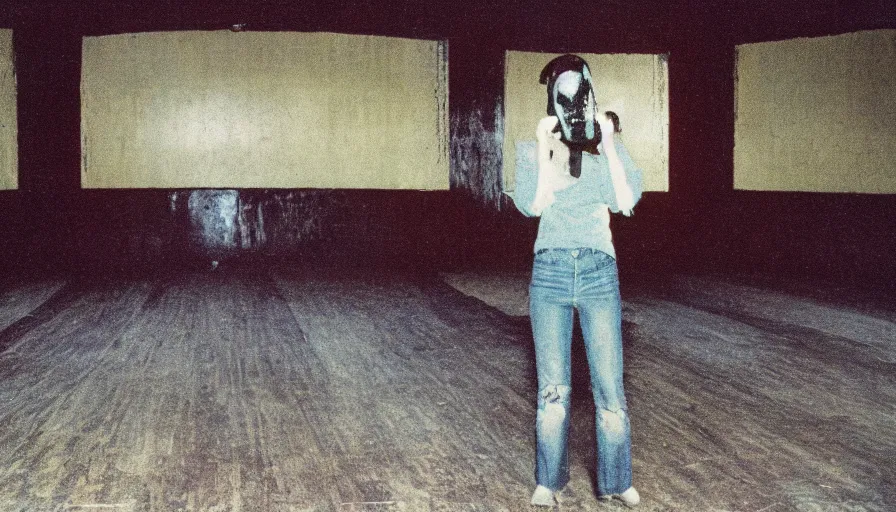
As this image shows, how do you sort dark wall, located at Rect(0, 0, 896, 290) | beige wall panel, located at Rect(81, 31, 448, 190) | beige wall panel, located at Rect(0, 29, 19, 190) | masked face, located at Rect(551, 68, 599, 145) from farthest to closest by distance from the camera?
beige wall panel, located at Rect(81, 31, 448, 190) < beige wall panel, located at Rect(0, 29, 19, 190) < dark wall, located at Rect(0, 0, 896, 290) < masked face, located at Rect(551, 68, 599, 145)

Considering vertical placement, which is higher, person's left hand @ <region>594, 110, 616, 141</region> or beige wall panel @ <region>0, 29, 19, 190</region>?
beige wall panel @ <region>0, 29, 19, 190</region>

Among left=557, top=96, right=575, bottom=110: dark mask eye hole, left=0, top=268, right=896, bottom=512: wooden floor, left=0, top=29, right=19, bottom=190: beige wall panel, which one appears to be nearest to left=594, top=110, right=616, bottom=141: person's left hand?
left=557, top=96, right=575, bottom=110: dark mask eye hole

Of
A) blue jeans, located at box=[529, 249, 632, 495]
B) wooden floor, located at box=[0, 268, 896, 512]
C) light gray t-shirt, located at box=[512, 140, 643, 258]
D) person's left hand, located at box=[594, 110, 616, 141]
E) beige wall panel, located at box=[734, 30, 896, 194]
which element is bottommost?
wooden floor, located at box=[0, 268, 896, 512]

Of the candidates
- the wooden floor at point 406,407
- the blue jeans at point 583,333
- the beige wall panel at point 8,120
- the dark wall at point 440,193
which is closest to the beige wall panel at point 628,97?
the dark wall at point 440,193

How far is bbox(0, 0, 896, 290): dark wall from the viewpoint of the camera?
10.9m

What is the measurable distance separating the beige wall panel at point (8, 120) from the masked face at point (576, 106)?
35.6ft

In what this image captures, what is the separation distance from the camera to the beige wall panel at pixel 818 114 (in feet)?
32.7

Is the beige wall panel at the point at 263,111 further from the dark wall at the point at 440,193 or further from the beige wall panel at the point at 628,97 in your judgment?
the beige wall panel at the point at 628,97

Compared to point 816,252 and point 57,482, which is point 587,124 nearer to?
point 57,482

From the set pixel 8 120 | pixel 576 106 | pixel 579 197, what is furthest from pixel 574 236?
pixel 8 120

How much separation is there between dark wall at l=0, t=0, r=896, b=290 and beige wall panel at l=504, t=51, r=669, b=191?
0.55 ft

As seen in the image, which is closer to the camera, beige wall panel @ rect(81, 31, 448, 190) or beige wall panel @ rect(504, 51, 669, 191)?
beige wall panel @ rect(81, 31, 448, 190)

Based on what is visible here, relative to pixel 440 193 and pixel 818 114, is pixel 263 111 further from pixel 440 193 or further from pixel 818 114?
pixel 818 114

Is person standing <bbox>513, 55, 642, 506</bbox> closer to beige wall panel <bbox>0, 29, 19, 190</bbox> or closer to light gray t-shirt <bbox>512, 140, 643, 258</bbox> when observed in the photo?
light gray t-shirt <bbox>512, 140, 643, 258</bbox>
